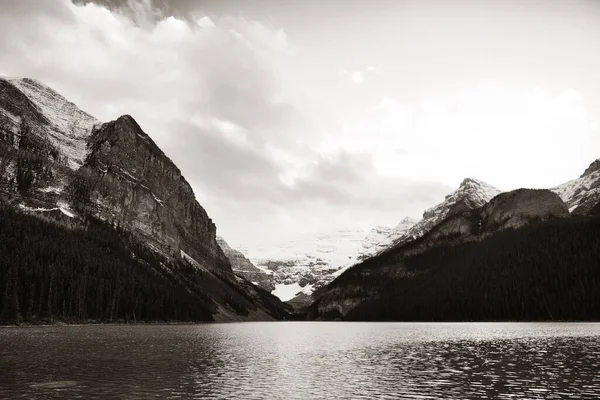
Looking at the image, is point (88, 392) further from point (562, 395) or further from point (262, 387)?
point (562, 395)

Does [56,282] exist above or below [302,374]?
above

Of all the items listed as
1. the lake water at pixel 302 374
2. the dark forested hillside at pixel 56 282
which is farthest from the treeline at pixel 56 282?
the lake water at pixel 302 374

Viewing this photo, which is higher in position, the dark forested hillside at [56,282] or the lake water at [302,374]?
the dark forested hillside at [56,282]

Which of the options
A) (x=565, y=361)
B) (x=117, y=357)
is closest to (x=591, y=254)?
(x=565, y=361)

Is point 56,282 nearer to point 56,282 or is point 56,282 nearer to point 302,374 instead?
point 56,282

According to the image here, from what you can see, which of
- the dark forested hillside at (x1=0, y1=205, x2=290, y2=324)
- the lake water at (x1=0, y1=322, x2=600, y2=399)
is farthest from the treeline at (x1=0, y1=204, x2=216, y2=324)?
the lake water at (x1=0, y1=322, x2=600, y2=399)

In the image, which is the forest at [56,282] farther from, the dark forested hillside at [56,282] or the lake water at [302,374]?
the lake water at [302,374]

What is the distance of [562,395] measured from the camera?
32281 mm

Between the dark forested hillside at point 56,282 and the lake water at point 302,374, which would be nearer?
the lake water at point 302,374

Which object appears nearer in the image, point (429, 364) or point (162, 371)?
point (162, 371)

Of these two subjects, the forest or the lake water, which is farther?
the forest

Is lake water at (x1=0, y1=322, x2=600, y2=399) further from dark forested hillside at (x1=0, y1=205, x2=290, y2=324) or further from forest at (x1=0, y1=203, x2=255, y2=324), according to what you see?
dark forested hillside at (x1=0, y1=205, x2=290, y2=324)

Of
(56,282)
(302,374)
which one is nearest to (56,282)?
(56,282)

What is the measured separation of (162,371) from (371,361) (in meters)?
23.5
